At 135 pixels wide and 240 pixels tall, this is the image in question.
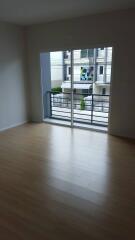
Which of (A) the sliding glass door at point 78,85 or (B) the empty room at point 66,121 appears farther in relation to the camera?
(A) the sliding glass door at point 78,85

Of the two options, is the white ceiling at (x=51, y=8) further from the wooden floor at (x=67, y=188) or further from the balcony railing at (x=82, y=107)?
the wooden floor at (x=67, y=188)

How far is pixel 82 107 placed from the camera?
5.33m

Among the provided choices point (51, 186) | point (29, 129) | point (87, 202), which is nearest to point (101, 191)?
point (87, 202)

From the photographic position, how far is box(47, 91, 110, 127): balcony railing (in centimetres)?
508

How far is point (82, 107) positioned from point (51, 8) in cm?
263

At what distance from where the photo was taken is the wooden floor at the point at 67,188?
184 centimetres

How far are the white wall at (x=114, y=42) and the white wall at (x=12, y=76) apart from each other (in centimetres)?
51

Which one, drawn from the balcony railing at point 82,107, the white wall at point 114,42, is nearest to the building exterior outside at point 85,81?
the balcony railing at point 82,107

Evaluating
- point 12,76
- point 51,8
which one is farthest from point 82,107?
point 51,8

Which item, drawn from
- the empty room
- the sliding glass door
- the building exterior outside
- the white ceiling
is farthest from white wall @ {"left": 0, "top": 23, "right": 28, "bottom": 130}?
the building exterior outside

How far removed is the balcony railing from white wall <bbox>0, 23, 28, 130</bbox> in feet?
3.02

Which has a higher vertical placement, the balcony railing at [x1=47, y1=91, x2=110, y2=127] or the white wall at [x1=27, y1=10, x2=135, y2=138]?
the white wall at [x1=27, y1=10, x2=135, y2=138]

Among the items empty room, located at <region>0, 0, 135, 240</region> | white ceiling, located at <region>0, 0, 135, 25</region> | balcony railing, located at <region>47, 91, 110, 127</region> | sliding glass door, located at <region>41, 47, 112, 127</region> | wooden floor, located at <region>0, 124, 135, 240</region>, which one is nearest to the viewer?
wooden floor, located at <region>0, 124, 135, 240</region>

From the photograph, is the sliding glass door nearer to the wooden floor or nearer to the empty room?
the empty room
